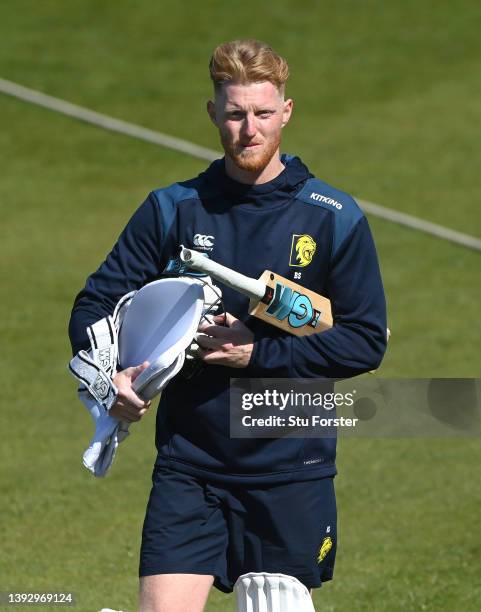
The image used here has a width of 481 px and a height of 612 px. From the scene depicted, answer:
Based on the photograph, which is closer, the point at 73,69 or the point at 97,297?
the point at 97,297

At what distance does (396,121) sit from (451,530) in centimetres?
966

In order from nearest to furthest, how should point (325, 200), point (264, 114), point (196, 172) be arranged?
1. point (264, 114)
2. point (325, 200)
3. point (196, 172)

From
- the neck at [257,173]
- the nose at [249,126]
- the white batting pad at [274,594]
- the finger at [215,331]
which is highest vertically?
the nose at [249,126]

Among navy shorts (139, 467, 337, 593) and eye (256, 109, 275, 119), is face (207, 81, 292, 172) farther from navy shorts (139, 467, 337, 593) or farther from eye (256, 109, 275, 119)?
navy shorts (139, 467, 337, 593)

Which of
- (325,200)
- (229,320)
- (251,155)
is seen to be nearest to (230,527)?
(229,320)

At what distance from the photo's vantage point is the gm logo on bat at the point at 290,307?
563 centimetres

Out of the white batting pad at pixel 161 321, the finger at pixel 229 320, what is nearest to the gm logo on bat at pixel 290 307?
the finger at pixel 229 320

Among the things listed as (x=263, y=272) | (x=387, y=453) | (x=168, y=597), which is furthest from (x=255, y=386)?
(x=387, y=453)

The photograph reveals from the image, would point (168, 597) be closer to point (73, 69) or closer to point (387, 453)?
point (387, 453)

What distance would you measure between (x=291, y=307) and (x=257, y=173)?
1.82 feet

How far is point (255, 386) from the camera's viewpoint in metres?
5.85

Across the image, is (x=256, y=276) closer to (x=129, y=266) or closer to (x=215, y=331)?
(x=215, y=331)

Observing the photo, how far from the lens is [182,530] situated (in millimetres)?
5875

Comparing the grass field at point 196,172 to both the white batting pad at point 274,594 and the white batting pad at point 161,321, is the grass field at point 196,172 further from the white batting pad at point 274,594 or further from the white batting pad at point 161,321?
the white batting pad at point 161,321
